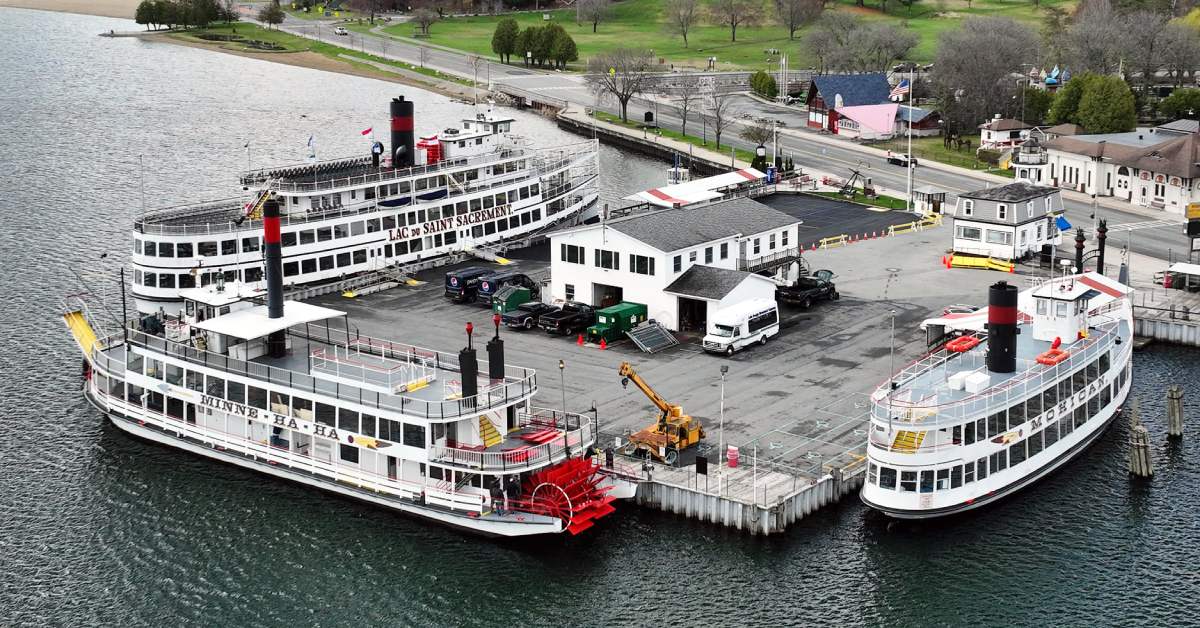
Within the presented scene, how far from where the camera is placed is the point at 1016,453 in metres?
59.3

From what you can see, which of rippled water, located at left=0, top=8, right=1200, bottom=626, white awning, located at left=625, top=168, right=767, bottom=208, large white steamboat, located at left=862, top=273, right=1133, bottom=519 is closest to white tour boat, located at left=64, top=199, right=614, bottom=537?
rippled water, located at left=0, top=8, right=1200, bottom=626

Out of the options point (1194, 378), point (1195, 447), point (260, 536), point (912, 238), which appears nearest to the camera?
point (260, 536)

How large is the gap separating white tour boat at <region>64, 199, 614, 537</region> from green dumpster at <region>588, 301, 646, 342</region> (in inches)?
346

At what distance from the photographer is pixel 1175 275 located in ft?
294

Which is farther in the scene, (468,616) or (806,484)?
(806,484)

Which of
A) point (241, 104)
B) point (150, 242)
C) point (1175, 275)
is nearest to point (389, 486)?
point (150, 242)

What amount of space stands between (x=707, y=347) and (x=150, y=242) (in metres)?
33.3

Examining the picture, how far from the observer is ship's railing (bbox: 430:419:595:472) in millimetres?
56156

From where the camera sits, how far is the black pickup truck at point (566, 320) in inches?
3142

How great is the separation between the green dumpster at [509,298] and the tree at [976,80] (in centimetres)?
7191

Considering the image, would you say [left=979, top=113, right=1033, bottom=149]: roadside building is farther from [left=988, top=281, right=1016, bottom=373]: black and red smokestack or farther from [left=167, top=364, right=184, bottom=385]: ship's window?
[left=167, top=364, right=184, bottom=385]: ship's window

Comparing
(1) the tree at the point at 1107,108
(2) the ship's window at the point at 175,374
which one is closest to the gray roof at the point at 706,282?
(2) the ship's window at the point at 175,374

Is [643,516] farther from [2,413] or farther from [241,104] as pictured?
[241,104]

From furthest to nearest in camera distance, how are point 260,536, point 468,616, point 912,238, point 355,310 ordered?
point 912,238, point 355,310, point 260,536, point 468,616
